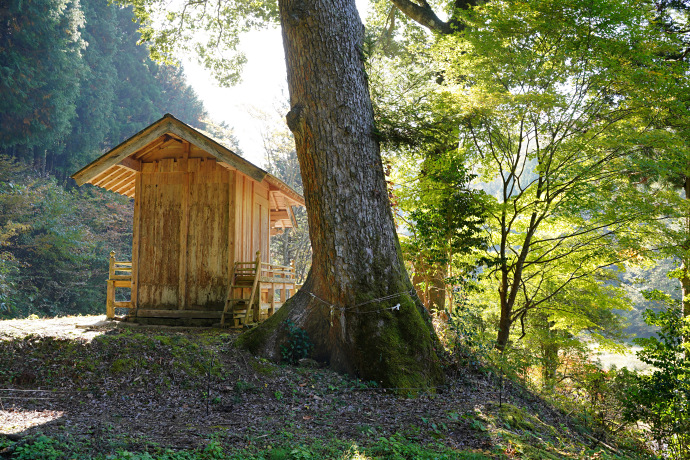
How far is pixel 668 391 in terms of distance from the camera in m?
8.01

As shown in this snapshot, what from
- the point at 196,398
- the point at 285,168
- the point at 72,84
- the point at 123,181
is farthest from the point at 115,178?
the point at 72,84

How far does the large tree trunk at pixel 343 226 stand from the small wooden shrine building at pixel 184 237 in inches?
130

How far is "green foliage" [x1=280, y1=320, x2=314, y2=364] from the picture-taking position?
6598mm

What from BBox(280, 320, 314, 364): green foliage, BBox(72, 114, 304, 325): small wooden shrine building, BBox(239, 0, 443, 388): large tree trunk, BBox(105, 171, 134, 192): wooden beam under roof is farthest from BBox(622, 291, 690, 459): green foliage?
BBox(105, 171, 134, 192): wooden beam under roof

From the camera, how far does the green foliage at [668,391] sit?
788 cm

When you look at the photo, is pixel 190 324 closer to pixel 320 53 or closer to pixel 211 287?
pixel 211 287

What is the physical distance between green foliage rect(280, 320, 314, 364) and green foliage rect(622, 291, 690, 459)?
625cm

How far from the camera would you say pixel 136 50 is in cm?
3497

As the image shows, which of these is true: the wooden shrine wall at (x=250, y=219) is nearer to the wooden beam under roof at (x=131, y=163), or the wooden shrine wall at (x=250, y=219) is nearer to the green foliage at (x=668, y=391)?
the wooden beam under roof at (x=131, y=163)

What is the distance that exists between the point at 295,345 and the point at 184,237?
5021mm

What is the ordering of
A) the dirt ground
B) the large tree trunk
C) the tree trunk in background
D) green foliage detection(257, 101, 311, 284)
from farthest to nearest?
green foliage detection(257, 101, 311, 284)
the tree trunk in background
the large tree trunk
the dirt ground

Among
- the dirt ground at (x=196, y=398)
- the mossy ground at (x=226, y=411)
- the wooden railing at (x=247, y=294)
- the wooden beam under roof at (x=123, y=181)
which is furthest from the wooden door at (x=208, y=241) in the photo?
the dirt ground at (x=196, y=398)

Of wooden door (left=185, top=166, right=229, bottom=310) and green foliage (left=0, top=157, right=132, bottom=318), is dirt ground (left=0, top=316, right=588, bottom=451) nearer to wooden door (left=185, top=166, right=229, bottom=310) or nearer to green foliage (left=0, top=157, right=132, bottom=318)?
wooden door (left=185, top=166, right=229, bottom=310)

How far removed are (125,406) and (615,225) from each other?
943 cm
